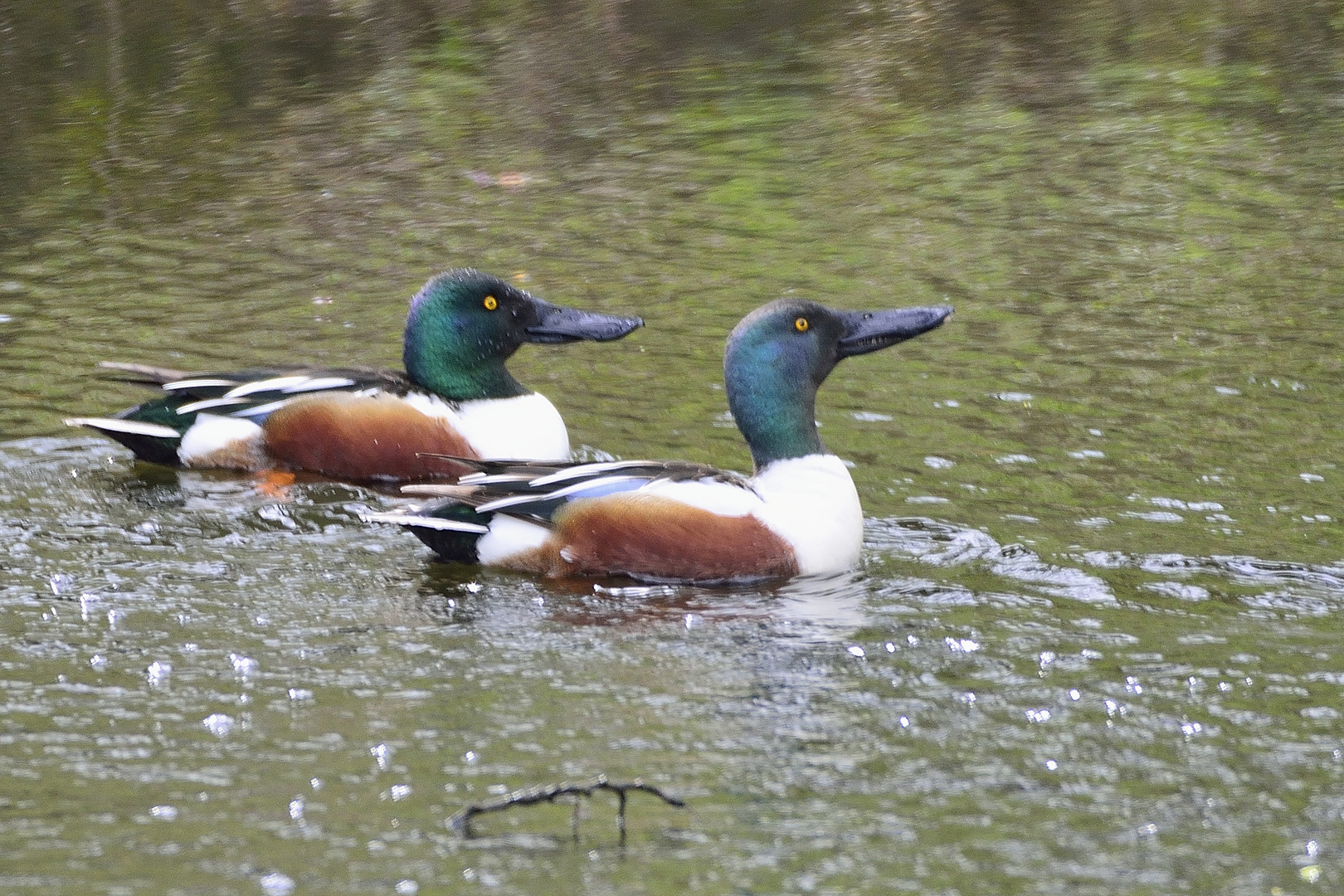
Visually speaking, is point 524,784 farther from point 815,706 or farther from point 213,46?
point 213,46

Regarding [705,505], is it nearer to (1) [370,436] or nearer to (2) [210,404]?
(1) [370,436]

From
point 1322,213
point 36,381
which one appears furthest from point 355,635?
point 1322,213

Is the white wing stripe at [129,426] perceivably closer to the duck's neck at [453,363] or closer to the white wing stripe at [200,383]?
the white wing stripe at [200,383]

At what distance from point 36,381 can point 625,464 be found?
4.31m

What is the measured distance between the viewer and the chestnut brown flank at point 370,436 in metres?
8.52

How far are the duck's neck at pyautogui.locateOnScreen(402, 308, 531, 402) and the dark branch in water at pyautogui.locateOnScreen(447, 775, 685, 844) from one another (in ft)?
12.5

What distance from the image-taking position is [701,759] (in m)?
5.43

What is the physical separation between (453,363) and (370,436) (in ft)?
1.83

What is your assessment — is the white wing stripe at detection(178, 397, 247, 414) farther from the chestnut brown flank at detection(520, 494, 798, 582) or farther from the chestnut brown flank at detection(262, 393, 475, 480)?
the chestnut brown flank at detection(520, 494, 798, 582)

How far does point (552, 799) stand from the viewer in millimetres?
4957

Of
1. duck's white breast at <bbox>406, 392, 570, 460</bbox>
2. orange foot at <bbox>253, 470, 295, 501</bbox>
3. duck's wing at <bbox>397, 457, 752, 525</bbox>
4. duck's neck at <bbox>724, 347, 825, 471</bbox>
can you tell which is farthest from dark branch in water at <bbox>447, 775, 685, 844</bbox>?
orange foot at <bbox>253, 470, 295, 501</bbox>

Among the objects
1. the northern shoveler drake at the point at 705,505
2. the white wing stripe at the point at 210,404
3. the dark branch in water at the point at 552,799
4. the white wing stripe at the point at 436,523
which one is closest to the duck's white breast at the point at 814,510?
the northern shoveler drake at the point at 705,505

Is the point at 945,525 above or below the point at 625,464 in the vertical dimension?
below

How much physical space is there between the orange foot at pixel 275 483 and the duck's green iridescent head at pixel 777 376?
2289 mm
